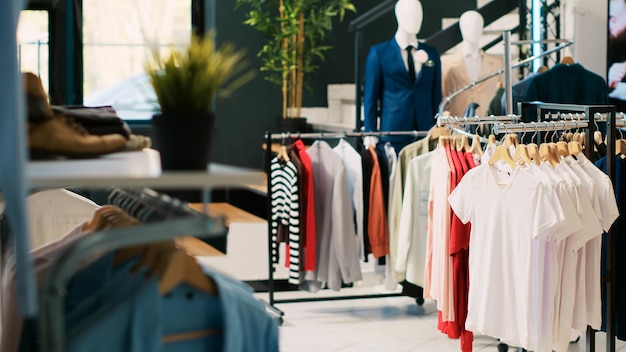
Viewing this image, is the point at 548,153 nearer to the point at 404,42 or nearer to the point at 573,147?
the point at 573,147

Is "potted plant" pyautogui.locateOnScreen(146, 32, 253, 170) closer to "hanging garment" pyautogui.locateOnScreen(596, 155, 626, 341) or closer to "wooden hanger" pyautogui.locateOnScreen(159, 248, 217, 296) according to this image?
"wooden hanger" pyautogui.locateOnScreen(159, 248, 217, 296)

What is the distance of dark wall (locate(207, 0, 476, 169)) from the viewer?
965 centimetres

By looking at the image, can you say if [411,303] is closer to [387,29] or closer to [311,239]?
[311,239]

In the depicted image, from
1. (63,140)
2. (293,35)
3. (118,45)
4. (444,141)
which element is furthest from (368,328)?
(118,45)

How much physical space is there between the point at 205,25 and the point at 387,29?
2.01 meters

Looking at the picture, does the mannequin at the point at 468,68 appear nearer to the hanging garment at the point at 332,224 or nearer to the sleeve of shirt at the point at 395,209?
the sleeve of shirt at the point at 395,209

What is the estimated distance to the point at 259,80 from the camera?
9.75 metres

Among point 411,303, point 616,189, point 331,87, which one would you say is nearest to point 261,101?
point 331,87

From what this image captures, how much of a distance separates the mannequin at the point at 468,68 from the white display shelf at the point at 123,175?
17.3 feet

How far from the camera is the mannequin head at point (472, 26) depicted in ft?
21.6

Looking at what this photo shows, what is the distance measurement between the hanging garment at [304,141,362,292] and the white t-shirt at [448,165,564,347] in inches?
57.7

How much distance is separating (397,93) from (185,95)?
4.67 metres

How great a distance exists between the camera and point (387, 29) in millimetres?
10039

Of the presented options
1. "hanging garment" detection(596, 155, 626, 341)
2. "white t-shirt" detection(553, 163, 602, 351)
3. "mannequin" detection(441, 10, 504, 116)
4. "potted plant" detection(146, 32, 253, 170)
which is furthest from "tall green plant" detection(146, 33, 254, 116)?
"mannequin" detection(441, 10, 504, 116)
